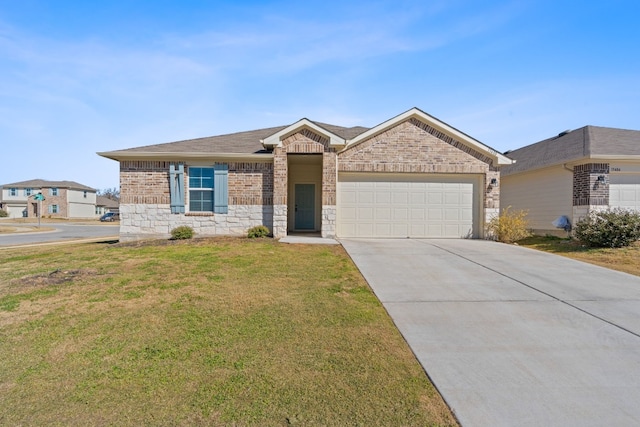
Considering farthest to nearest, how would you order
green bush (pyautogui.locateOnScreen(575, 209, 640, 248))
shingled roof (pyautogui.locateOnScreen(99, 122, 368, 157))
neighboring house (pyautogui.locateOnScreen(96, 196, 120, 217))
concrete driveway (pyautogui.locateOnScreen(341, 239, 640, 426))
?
neighboring house (pyautogui.locateOnScreen(96, 196, 120, 217)) → shingled roof (pyautogui.locateOnScreen(99, 122, 368, 157)) → green bush (pyautogui.locateOnScreen(575, 209, 640, 248)) → concrete driveway (pyautogui.locateOnScreen(341, 239, 640, 426))

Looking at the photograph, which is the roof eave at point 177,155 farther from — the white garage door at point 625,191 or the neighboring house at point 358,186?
the white garage door at point 625,191

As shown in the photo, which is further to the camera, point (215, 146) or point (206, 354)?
point (215, 146)

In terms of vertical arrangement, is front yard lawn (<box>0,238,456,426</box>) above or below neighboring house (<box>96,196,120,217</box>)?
below

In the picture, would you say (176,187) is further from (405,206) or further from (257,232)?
(405,206)

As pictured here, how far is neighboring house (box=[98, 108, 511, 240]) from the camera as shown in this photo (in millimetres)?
12695

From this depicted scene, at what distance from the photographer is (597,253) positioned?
10281 mm

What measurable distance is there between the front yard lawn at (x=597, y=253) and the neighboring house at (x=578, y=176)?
188 centimetres

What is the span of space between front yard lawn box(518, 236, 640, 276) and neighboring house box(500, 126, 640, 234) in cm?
188

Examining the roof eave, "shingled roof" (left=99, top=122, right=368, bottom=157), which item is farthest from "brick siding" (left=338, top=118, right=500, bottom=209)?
the roof eave

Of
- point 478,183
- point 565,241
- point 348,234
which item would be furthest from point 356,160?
point 565,241

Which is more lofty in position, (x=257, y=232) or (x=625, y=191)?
(x=625, y=191)

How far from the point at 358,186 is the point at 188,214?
655cm

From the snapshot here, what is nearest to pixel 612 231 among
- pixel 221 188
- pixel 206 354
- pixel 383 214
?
pixel 383 214

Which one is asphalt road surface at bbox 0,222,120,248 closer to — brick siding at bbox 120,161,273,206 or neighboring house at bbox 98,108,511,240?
brick siding at bbox 120,161,273,206
